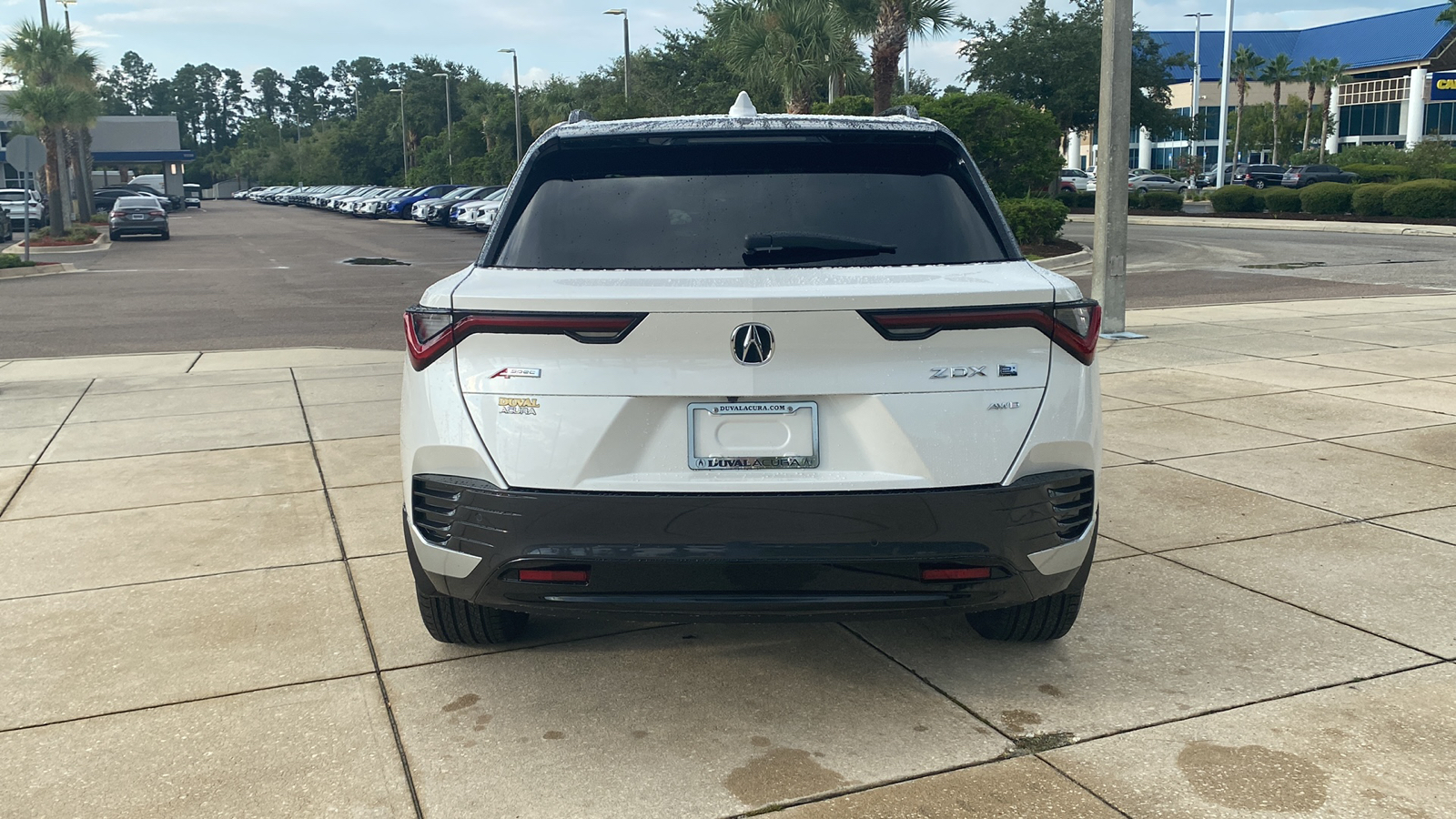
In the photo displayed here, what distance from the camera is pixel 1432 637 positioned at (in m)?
Result: 4.42

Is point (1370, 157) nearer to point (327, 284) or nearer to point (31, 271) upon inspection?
point (327, 284)

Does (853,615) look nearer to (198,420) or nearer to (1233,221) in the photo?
(198,420)

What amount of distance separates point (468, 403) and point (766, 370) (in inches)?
32.9

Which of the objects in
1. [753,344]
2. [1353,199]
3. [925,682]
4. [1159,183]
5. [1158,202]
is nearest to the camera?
[753,344]

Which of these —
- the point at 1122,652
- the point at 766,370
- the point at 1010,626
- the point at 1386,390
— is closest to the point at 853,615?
the point at 766,370

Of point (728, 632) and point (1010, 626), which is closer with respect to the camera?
point (1010, 626)

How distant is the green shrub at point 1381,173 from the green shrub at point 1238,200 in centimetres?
1039

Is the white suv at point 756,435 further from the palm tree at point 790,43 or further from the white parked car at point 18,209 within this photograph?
the white parked car at point 18,209

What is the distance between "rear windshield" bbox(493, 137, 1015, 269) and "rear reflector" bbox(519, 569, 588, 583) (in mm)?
898

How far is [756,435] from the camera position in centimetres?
337

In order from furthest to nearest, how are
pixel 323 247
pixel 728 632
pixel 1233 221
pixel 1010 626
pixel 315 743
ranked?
pixel 1233 221 → pixel 323 247 → pixel 728 632 → pixel 1010 626 → pixel 315 743

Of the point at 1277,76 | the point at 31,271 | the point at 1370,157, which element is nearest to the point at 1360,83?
the point at 1277,76

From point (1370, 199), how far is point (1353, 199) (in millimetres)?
951

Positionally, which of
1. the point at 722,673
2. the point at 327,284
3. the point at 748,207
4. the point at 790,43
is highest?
the point at 790,43
